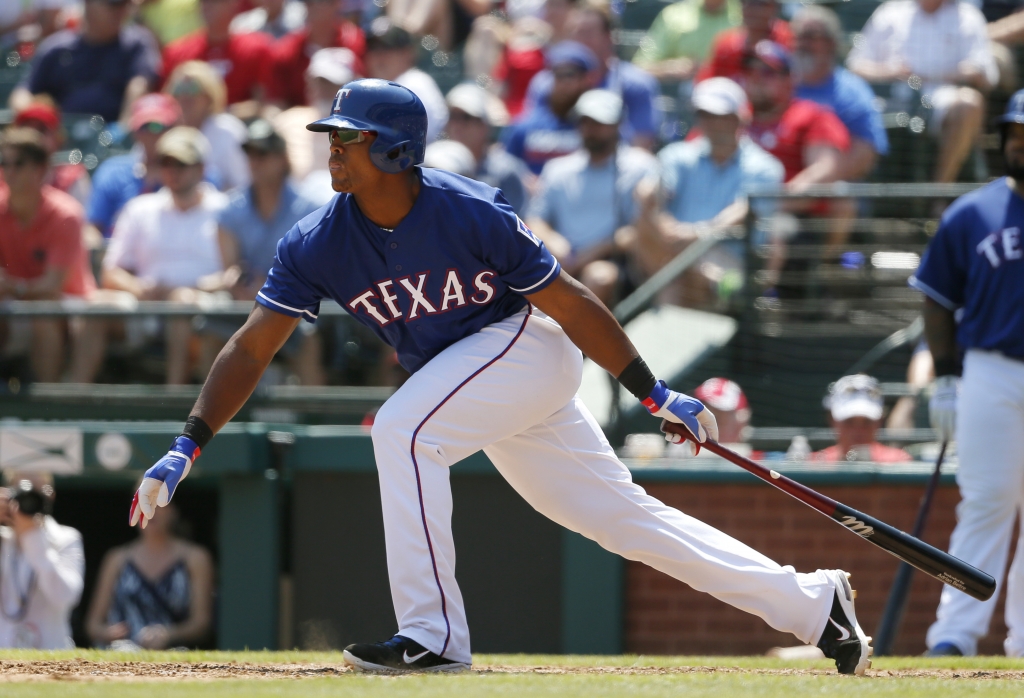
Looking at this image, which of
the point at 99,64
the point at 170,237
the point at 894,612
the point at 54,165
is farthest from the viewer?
the point at 99,64

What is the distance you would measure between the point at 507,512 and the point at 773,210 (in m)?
2.25

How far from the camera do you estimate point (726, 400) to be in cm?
679

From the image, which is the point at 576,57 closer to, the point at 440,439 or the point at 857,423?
the point at 857,423

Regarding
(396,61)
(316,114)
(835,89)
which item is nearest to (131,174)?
(316,114)

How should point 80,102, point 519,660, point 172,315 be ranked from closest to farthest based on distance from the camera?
point 519,660, point 172,315, point 80,102

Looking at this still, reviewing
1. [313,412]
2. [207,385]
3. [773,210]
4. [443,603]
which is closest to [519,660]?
[443,603]

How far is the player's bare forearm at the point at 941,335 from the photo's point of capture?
5.66 metres

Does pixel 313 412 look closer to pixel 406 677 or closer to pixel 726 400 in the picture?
pixel 726 400

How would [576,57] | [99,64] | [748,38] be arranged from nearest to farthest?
[576,57], [748,38], [99,64]

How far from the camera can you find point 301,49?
31.4ft

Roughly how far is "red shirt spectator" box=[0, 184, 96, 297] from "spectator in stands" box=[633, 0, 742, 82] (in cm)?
394

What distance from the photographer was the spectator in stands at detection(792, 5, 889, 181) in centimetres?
813

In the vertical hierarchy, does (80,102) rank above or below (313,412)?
above

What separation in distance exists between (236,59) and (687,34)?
315 centimetres
